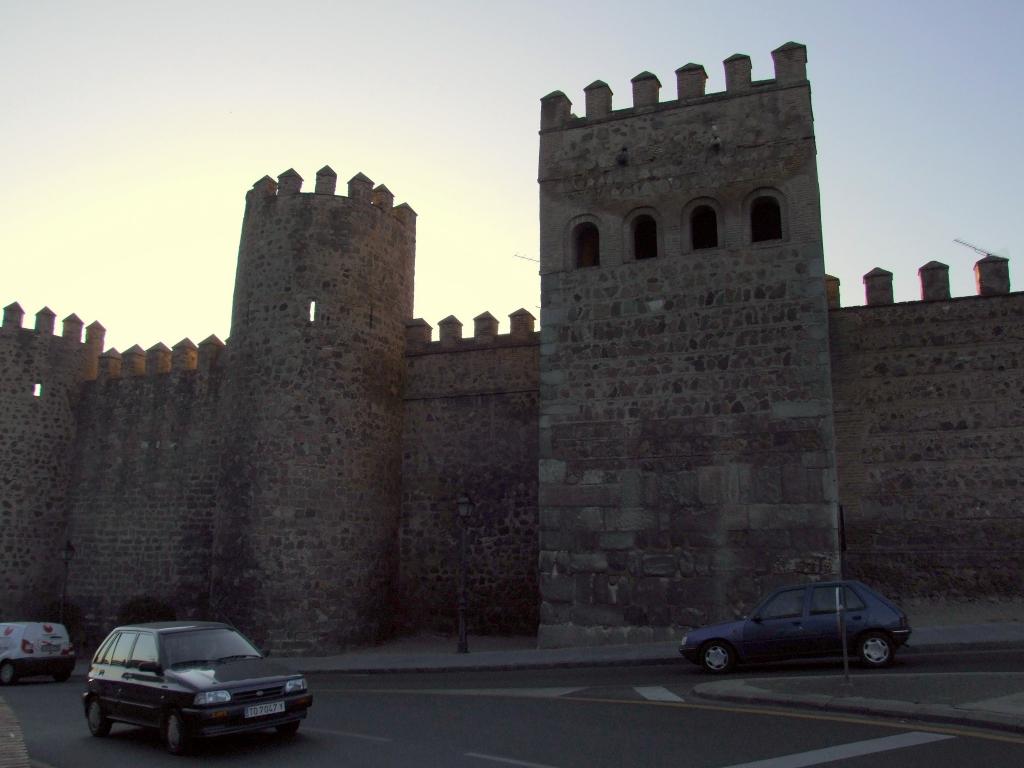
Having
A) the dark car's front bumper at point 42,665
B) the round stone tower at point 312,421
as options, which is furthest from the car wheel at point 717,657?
the dark car's front bumper at point 42,665

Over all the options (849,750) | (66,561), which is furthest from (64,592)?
(849,750)

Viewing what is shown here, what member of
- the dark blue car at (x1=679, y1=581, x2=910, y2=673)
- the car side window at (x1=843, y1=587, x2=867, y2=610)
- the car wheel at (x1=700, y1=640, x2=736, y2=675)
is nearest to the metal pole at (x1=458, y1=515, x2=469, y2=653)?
the dark blue car at (x1=679, y1=581, x2=910, y2=673)

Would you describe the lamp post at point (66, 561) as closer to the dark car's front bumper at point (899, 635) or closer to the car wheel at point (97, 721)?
the car wheel at point (97, 721)

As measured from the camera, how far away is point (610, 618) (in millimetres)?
15469

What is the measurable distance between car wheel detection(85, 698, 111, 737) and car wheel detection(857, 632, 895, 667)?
8.88 meters

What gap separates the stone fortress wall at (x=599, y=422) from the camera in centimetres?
1543

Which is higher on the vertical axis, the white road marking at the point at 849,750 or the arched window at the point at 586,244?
the arched window at the point at 586,244

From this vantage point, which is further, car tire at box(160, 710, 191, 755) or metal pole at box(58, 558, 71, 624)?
metal pole at box(58, 558, 71, 624)

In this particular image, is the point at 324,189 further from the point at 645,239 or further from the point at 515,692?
the point at 515,692

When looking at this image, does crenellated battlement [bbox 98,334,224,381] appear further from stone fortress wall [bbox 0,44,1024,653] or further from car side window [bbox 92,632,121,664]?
car side window [bbox 92,632,121,664]

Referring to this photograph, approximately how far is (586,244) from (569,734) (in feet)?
38.5

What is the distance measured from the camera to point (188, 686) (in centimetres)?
824

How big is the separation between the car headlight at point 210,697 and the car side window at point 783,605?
23.3 ft

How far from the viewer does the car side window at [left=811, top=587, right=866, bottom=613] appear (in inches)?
453
